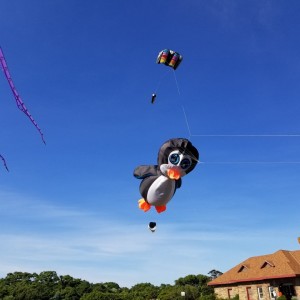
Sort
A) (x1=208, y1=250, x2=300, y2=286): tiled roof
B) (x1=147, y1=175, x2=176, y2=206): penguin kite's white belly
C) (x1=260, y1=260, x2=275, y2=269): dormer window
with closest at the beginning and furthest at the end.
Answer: (x1=147, y1=175, x2=176, y2=206): penguin kite's white belly → (x1=208, y1=250, x2=300, y2=286): tiled roof → (x1=260, y1=260, x2=275, y2=269): dormer window

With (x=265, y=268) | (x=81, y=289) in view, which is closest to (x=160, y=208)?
(x=265, y=268)

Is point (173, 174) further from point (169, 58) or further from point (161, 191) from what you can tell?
point (169, 58)

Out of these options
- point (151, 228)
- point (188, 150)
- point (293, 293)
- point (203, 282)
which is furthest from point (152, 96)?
point (203, 282)

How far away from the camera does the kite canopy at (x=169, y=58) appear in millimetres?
9105

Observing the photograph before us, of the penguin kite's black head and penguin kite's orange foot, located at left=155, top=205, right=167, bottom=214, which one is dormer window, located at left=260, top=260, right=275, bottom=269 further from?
the penguin kite's black head

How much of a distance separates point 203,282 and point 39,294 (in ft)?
104

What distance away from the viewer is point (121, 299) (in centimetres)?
5253

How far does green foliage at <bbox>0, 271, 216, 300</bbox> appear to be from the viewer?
1878 inches

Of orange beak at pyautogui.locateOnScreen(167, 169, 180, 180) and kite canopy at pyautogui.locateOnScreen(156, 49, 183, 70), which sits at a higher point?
kite canopy at pyautogui.locateOnScreen(156, 49, 183, 70)

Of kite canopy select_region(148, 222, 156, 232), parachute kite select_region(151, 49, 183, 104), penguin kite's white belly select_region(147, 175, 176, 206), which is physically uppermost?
parachute kite select_region(151, 49, 183, 104)

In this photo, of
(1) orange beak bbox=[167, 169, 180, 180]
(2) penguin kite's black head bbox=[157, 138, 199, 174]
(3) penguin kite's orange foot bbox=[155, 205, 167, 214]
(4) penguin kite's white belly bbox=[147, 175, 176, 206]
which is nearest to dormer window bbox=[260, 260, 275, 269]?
(3) penguin kite's orange foot bbox=[155, 205, 167, 214]

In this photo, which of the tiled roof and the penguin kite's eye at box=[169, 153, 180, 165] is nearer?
the penguin kite's eye at box=[169, 153, 180, 165]

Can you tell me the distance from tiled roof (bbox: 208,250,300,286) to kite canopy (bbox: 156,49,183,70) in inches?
971

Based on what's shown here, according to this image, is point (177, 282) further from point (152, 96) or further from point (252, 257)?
point (152, 96)
